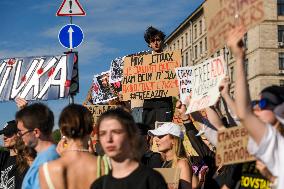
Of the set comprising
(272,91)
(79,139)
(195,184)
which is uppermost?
(272,91)

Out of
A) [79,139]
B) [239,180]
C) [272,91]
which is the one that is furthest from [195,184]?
[272,91]

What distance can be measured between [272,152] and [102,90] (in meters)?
9.94

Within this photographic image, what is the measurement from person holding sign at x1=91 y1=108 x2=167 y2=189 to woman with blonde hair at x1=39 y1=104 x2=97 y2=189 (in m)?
0.33

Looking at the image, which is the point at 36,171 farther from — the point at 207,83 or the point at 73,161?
the point at 207,83

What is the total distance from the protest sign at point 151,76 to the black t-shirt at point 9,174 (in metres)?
2.91

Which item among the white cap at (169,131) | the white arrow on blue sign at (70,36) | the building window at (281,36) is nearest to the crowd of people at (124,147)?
the white cap at (169,131)

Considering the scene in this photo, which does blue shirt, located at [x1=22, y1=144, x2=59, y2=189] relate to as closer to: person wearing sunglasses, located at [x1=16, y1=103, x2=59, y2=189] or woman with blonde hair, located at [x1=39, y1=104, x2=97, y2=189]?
person wearing sunglasses, located at [x1=16, y1=103, x2=59, y2=189]

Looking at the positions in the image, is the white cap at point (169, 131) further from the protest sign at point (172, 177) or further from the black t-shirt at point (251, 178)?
the black t-shirt at point (251, 178)

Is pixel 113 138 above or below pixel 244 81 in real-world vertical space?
below

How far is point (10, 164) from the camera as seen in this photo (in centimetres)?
684

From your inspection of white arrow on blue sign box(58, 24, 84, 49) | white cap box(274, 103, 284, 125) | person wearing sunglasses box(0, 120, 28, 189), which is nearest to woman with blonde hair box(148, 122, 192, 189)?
person wearing sunglasses box(0, 120, 28, 189)

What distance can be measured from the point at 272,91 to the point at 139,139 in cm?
94

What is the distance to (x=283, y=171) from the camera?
389 centimetres

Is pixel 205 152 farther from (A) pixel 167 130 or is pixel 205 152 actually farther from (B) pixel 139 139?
(B) pixel 139 139
